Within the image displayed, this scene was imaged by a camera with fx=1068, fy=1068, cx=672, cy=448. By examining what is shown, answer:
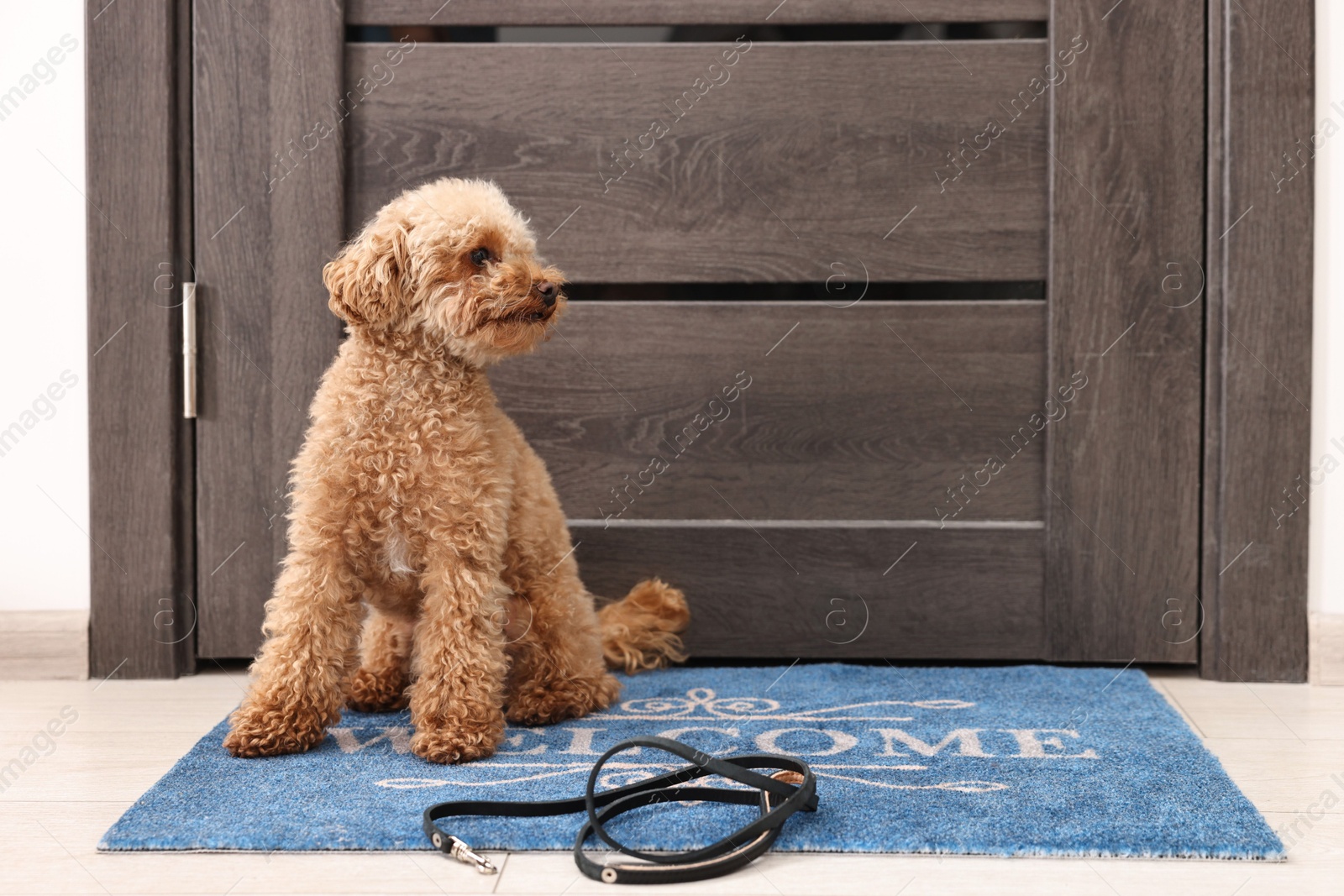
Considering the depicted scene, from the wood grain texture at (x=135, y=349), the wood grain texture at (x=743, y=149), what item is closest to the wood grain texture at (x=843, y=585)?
the wood grain texture at (x=743, y=149)

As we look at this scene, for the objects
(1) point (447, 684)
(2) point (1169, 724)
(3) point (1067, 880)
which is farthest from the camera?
(2) point (1169, 724)

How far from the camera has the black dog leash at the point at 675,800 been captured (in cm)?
112

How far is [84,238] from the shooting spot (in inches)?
74.9

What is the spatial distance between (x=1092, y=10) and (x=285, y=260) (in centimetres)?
150

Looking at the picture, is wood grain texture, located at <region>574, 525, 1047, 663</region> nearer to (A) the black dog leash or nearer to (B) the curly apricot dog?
(B) the curly apricot dog

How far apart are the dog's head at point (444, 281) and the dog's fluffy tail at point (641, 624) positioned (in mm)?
587

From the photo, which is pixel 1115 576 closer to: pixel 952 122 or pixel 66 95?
pixel 952 122

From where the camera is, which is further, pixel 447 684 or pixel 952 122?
pixel 952 122

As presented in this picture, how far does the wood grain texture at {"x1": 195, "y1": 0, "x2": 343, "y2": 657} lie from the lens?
190 centimetres

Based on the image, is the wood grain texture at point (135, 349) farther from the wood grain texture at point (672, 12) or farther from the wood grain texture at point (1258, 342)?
the wood grain texture at point (1258, 342)

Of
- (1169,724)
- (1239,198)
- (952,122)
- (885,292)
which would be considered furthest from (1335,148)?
(1169,724)

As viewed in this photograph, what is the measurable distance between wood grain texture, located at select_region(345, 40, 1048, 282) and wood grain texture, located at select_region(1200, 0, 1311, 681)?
0.32 metres

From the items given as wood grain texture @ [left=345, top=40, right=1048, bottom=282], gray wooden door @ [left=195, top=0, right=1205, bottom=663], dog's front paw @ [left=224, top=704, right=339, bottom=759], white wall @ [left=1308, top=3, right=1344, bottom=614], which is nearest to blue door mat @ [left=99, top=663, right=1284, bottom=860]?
dog's front paw @ [left=224, top=704, right=339, bottom=759]

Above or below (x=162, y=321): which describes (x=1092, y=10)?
above
